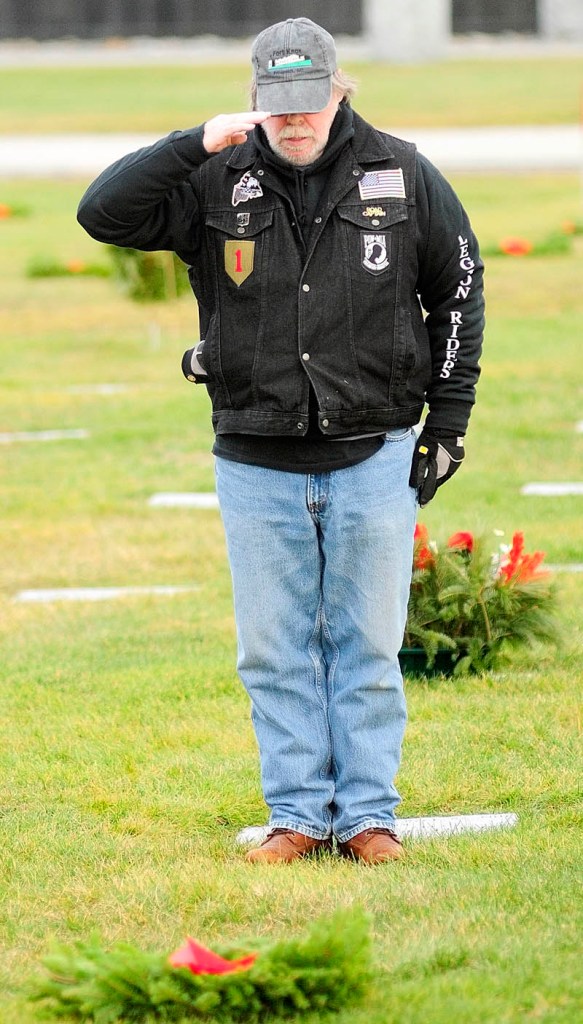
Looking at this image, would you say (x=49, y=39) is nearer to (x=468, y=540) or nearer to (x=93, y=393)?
(x=93, y=393)

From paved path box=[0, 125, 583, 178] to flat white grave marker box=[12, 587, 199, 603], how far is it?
60.1 ft

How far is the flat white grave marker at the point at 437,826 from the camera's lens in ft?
15.4

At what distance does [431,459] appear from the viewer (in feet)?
14.6

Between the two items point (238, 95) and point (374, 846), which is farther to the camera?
point (238, 95)

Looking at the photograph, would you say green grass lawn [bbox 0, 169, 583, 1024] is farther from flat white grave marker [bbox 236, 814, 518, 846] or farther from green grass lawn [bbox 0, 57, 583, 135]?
green grass lawn [bbox 0, 57, 583, 135]

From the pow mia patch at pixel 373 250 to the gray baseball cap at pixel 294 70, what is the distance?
35 cm

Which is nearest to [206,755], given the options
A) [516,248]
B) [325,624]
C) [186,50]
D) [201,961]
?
[325,624]

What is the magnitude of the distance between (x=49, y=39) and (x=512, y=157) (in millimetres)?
27523

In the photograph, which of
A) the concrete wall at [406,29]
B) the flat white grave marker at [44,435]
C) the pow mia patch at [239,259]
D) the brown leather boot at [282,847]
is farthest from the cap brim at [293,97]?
the concrete wall at [406,29]

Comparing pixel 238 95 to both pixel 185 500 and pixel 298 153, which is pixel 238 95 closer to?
pixel 185 500

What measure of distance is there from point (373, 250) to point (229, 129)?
1.57 ft

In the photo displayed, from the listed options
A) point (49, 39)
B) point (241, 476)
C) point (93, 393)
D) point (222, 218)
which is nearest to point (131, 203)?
point (222, 218)

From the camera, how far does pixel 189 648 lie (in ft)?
22.5

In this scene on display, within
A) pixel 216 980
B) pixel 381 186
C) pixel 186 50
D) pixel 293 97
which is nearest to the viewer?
pixel 216 980
